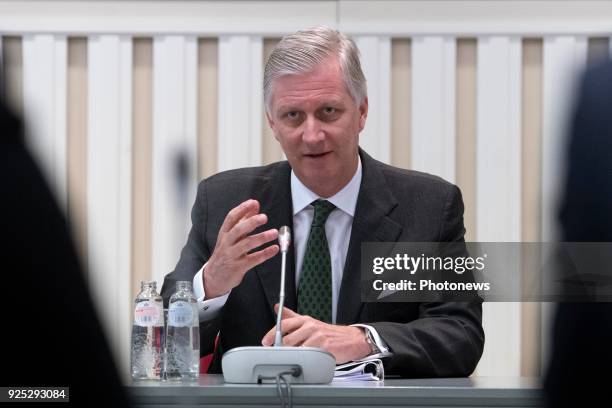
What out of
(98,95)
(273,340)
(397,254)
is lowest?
(273,340)

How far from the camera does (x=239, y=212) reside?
244 centimetres

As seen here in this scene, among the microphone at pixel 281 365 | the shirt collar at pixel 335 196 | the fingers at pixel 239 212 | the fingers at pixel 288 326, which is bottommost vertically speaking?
the microphone at pixel 281 365

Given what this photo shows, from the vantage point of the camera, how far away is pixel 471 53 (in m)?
4.13

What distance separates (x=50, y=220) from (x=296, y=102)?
6.93ft

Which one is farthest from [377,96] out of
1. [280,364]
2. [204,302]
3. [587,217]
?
[587,217]

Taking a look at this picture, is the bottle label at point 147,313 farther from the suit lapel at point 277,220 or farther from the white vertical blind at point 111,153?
the white vertical blind at point 111,153

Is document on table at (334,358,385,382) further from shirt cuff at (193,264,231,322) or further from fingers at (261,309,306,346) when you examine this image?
shirt cuff at (193,264,231,322)

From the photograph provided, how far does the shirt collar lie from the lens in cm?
Answer: 280

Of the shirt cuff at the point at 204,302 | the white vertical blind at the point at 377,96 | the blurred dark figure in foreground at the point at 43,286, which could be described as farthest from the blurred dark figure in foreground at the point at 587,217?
the white vertical blind at the point at 377,96

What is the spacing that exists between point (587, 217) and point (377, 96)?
322cm

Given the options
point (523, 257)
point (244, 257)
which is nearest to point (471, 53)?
point (523, 257)

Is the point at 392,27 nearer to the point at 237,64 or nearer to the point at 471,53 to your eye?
the point at 471,53

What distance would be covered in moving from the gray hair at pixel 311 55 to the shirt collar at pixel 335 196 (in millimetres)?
210

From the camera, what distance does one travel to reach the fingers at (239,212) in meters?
2.42
